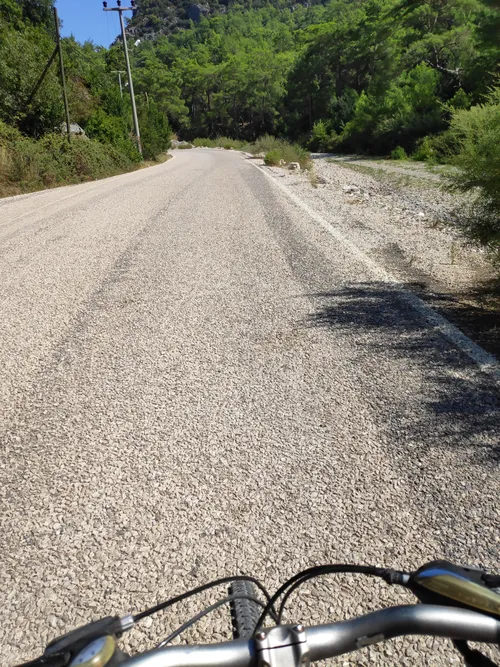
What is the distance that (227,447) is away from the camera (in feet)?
8.52

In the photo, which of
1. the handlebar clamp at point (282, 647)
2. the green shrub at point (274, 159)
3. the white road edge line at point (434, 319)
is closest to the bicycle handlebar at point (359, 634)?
the handlebar clamp at point (282, 647)

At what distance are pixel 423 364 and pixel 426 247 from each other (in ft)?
13.2

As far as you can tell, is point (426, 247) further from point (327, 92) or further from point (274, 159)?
point (327, 92)

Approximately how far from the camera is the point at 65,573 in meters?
1.85

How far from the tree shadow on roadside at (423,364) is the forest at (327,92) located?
140cm

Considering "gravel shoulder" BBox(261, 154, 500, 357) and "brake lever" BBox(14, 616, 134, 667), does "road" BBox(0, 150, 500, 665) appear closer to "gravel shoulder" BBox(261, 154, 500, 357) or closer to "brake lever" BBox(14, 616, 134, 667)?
"gravel shoulder" BBox(261, 154, 500, 357)

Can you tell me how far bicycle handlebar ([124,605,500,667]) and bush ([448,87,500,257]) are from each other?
438 centimetres

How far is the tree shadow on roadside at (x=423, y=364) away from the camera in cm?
263

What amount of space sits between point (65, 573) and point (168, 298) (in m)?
3.26

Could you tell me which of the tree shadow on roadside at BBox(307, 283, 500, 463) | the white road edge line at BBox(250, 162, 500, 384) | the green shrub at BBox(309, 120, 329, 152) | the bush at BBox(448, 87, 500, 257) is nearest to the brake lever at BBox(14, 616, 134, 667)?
the tree shadow on roadside at BBox(307, 283, 500, 463)

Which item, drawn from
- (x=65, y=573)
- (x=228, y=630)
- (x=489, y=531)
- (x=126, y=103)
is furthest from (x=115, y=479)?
(x=126, y=103)

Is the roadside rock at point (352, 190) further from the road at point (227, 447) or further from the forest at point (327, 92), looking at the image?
the road at point (227, 447)

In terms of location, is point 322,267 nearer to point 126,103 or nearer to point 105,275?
point 105,275

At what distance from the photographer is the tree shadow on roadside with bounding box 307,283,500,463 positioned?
8.63ft
